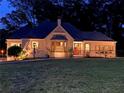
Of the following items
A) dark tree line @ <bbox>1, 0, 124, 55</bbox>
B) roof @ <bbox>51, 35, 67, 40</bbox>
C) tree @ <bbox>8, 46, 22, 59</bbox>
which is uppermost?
dark tree line @ <bbox>1, 0, 124, 55</bbox>

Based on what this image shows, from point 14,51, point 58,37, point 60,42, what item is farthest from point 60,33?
point 14,51

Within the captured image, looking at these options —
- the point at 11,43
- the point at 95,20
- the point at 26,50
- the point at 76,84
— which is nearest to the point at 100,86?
the point at 76,84

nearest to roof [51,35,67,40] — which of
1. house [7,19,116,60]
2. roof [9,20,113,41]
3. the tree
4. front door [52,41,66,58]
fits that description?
house [7,19,116,60]

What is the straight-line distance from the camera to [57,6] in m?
93.5

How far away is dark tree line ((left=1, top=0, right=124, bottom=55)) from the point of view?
301 feet

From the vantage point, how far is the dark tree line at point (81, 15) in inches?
3610

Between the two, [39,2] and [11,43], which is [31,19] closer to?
[39,2]

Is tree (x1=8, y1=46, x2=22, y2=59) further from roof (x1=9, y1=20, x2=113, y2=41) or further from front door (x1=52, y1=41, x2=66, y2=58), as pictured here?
roof (x1=9, y1=20, x2=113, y2=41)

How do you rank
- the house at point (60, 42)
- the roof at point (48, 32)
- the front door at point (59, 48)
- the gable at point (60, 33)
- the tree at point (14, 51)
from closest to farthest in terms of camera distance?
the tree at point (14, 51) < the front door at point (59, 48) < the house at point (60, 42) < the gable at point (60, 33) < the roof at point (48, 32)

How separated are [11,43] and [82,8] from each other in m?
22.4

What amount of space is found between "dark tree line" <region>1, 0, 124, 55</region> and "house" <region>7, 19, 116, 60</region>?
47.5ft

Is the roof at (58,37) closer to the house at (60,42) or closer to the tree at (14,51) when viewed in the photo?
the house at (60,42)

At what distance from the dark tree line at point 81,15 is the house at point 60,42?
14484 mm

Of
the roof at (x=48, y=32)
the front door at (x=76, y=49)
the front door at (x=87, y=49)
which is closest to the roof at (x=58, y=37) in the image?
the roof at (x=48, y=32)
